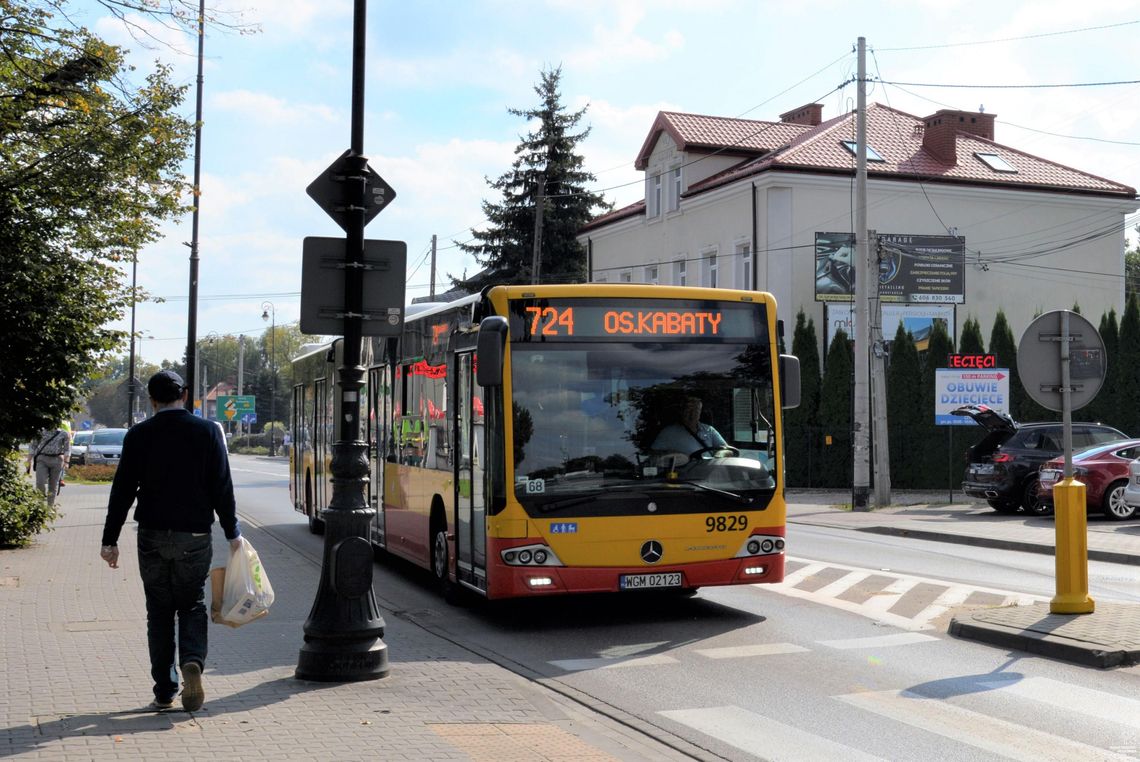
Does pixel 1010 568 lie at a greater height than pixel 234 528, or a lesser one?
lesser

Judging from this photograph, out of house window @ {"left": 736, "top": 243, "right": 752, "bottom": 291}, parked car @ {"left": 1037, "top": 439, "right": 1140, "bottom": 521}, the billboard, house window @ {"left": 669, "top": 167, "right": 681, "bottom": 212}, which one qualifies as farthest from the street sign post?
house window @ {"left": 669, "top": 167, "right": 681, "bottom": 212}

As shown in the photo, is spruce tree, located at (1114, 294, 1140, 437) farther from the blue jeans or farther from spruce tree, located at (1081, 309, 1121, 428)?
the blue jeans

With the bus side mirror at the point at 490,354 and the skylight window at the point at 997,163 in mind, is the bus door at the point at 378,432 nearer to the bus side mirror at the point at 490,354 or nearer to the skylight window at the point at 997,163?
the bus side mirror at the point at 490,354

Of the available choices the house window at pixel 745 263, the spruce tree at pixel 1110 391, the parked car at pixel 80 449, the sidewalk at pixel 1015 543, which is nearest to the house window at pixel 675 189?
the house window at pixel 745 263

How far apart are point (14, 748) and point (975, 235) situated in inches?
1587

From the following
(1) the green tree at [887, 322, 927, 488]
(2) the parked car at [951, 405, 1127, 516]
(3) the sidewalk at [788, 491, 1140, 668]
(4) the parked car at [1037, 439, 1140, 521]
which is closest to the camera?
(3) the sidewalk at [788, 491, 1140, 668]

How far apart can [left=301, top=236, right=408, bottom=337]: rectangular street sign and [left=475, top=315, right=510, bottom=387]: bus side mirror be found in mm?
1411

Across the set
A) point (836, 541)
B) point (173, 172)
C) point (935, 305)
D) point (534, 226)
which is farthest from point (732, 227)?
point (173, 172)

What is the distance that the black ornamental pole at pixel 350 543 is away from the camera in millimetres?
8227

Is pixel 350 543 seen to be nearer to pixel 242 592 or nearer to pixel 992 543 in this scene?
pixel 242 592

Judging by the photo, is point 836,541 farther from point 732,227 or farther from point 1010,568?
point 732,227

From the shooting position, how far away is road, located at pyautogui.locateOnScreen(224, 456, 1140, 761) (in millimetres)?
6977

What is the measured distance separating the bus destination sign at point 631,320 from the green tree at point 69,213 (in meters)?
6.24

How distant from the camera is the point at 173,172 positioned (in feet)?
57.3
